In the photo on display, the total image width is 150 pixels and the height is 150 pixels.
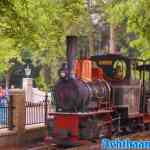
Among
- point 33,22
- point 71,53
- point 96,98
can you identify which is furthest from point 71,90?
point 33,22

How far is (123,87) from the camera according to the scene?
2189cm

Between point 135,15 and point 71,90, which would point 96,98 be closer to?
point 71,90

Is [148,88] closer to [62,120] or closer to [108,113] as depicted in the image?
[108,113]

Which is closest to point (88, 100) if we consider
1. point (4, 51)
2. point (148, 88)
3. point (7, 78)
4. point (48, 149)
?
point (48, 149)

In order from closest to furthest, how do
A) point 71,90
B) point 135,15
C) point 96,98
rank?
point 71,90
point 96,98
point 135,15

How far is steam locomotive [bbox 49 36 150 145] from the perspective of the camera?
61.5 feet

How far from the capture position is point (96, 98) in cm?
2014

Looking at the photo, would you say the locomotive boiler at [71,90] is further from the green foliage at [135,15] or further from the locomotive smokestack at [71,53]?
the green foliage at [135,15]

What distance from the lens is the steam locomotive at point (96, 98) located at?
18.7m

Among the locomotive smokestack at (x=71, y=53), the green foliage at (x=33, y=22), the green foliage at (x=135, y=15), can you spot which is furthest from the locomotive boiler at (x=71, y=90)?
the green foliage at (x=135, y=15)

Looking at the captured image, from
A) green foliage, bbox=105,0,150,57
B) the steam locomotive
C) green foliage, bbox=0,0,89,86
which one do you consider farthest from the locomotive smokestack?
green foliage, bbox=105,0,150,57

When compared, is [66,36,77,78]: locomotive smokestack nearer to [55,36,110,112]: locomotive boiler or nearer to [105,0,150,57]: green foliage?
[55,36,110,112]: locomotive boiler

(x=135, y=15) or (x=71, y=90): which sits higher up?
(x=135, y=15)

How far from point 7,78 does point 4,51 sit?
120 ft
